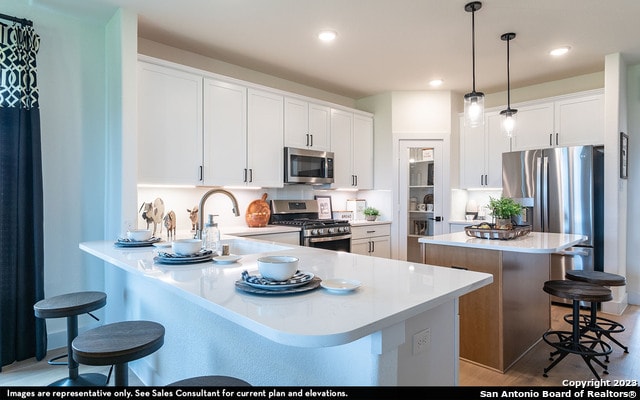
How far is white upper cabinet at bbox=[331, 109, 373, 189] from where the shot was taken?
475 cm

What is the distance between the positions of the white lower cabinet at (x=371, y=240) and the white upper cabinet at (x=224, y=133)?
1594mm

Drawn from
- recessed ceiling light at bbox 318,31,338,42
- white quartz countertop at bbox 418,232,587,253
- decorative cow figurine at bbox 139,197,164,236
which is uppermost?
recessed ceiling light at bbox 318,31,338,42

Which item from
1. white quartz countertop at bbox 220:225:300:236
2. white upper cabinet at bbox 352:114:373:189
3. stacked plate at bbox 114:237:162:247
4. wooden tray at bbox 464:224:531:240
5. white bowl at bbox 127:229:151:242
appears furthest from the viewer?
white upper cabinet at bbox 352:114:373:189

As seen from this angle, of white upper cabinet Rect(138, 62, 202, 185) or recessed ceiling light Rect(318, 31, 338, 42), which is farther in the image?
recessed ceiling light Rect(318, 31, 338, 42)

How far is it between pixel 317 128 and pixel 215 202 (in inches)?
60.0

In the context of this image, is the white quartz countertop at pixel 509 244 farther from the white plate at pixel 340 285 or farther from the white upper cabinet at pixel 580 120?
the white upper cabinet at pixel 580 120

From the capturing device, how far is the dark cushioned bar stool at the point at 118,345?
1.39m

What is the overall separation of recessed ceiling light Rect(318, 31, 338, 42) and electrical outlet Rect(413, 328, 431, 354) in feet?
9.08

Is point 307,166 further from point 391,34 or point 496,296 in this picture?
point 496,296

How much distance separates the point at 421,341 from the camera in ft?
4.45

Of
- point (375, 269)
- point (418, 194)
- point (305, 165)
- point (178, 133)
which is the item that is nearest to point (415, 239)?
point (418, 194)

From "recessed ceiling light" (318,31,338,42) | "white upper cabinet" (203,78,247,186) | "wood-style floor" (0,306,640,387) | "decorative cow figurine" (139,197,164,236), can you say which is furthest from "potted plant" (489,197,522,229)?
"decorative cow figurine" (139,197,164,236)

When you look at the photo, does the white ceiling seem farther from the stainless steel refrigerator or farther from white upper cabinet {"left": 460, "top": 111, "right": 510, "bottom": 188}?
the stainless steel refrigerator

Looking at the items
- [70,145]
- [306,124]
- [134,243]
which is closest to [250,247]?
[134,243]
